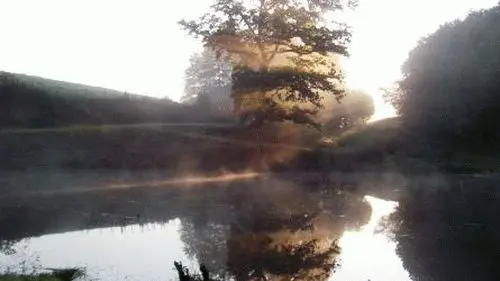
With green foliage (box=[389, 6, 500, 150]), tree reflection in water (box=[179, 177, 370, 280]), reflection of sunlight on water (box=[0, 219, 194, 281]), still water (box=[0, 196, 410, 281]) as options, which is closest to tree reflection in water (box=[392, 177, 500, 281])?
still water (box=[0, 196, 410, 281])

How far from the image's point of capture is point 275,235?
29062 millimetres

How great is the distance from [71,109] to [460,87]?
45717mm

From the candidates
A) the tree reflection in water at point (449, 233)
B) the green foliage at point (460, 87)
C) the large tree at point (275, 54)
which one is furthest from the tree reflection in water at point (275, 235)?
the green foliage at point (460, 87)

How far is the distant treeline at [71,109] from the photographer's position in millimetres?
57688

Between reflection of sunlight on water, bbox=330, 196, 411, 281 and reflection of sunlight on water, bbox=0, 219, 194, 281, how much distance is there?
19.6 ft

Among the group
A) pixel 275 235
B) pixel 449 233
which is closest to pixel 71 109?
pixel 275 235

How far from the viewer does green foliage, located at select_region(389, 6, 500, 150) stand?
73.8 meters

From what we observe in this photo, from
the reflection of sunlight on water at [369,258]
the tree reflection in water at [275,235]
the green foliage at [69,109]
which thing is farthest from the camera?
the green foliage at [69,109]

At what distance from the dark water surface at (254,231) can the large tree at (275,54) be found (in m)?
12.7

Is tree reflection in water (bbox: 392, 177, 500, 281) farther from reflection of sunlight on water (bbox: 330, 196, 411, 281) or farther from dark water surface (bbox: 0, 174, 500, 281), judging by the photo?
reflection of sunlight on water (bbox: 330, 196, 411, 281)

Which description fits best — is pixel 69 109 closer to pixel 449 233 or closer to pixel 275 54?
pixel 275 54

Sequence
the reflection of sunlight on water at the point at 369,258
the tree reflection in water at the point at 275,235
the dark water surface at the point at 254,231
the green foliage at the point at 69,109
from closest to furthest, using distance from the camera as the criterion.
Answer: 1. the reflection of sunlight on water at the point at 369,258
2. the tree reflection in water at the point at 275,235
3. the dark water surface at the point at 254,231
4. the green foliage at the point at 69,109

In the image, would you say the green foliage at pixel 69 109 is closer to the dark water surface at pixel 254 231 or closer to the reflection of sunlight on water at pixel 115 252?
the dark water surface at pixel 254 231

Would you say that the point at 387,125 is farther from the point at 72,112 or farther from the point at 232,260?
the point at 232,260
